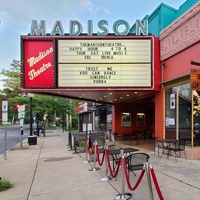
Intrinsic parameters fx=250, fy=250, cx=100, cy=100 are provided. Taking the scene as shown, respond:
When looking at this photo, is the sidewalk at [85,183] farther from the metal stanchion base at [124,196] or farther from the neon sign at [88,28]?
the neon sign at [88,28]

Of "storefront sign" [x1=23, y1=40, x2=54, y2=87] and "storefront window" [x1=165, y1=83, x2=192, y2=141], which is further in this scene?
"storefront sign" [x1=23, y1=40, x2=54, y2=87]

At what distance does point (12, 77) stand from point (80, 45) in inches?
2046

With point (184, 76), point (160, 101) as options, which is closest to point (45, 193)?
point (184, 76)

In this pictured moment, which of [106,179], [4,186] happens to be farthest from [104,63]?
[4,186]

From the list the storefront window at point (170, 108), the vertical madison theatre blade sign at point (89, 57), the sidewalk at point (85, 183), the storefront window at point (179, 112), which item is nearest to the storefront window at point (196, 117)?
the storefront window at point (179, 112)

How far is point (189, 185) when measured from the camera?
665 cm

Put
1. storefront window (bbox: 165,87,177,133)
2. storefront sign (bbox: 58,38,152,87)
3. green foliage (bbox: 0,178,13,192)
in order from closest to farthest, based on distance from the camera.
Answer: green foliage (bbox: 0,178,13,192)
storefront window (bbox: 165,87,177,133)
storefront sign (bbox: 58,38,152,87)

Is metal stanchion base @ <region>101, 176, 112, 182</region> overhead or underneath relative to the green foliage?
overhead

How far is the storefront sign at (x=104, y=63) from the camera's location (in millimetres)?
13148

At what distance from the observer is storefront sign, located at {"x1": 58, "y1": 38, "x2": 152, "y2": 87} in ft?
43.1

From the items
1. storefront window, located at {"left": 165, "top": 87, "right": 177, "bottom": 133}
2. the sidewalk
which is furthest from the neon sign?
the sidewalk

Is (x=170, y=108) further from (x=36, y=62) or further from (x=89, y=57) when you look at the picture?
(x=36, y=62)

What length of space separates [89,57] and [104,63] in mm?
859

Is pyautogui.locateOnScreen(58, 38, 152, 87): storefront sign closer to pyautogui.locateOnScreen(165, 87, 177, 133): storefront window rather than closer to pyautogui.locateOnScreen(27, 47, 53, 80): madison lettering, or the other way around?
pyautogui.locateOnScreen(27, 47, 53, 80): madison lettering
